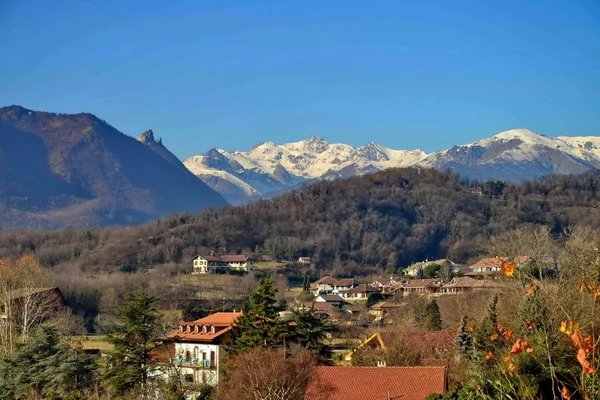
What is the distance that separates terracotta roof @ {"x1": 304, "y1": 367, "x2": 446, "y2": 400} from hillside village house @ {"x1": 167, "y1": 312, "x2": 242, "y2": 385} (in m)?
7.82

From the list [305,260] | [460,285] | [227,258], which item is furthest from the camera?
[305,260]

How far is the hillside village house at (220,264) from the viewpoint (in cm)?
8794

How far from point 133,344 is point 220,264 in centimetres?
6379

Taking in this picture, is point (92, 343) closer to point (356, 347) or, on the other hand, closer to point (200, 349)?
point (200, 349)

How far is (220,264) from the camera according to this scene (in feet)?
296

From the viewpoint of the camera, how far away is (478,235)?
105812mm

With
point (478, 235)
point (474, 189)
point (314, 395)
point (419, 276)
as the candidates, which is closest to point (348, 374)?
point (314, 395)

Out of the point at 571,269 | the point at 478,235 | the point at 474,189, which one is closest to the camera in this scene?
the point at 571,269

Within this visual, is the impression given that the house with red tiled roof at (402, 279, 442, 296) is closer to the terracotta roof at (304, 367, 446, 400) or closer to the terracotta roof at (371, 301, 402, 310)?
the terracotta roof at (371, 301, 402, 310)

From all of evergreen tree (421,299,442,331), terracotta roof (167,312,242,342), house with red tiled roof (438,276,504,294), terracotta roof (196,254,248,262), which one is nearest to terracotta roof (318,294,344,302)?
house with red tiled roof (438,276,504,294)

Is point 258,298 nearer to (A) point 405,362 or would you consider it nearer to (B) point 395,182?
(A) point 405,362

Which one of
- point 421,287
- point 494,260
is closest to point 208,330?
point 494,260

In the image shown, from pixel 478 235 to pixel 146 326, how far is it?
83.5 metres

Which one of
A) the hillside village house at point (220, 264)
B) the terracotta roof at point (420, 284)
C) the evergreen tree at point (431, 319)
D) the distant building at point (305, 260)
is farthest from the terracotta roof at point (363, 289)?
the evergreen tree at point (431, 319)
